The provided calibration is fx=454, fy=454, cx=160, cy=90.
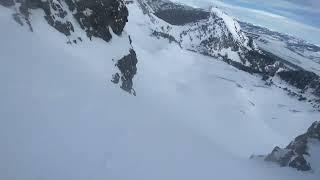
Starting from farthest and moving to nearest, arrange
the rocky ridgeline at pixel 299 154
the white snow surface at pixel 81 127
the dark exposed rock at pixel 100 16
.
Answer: the dark exposed rock at pixel 100 16 → the rocky ridgeline at pixel 299 154 → the white snow surface at pixel 81 127

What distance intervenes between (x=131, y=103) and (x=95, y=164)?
33.5 meters

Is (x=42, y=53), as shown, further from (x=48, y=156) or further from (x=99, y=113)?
(x=48, y=156)

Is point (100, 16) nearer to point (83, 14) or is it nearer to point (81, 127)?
point (83, 14)

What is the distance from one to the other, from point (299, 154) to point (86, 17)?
4353cm

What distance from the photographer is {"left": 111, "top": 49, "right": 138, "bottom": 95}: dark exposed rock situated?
8306 centimetres

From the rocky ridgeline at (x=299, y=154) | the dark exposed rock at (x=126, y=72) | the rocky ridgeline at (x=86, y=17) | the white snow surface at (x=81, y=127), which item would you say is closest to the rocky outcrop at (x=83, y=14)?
the rocky ridgeline at (x=86, y=17)

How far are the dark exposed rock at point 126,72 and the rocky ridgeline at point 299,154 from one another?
Result: 1135 inches

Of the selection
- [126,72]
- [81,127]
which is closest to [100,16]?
[126,72]

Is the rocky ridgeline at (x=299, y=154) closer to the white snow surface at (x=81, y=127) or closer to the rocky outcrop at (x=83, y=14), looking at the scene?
the white snow surface at (x=81, y=127)

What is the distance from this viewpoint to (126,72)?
91.0m

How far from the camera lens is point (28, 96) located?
47469 mm

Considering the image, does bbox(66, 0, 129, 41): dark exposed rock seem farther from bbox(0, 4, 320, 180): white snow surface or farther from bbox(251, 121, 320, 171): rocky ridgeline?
bbox(251, 121, 320, 171): rocky ridgeline

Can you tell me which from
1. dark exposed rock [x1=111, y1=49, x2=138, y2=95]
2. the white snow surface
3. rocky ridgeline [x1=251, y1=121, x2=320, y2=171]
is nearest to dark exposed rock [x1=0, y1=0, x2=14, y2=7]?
the white snow surface

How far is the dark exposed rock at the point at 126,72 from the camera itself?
83.1m
